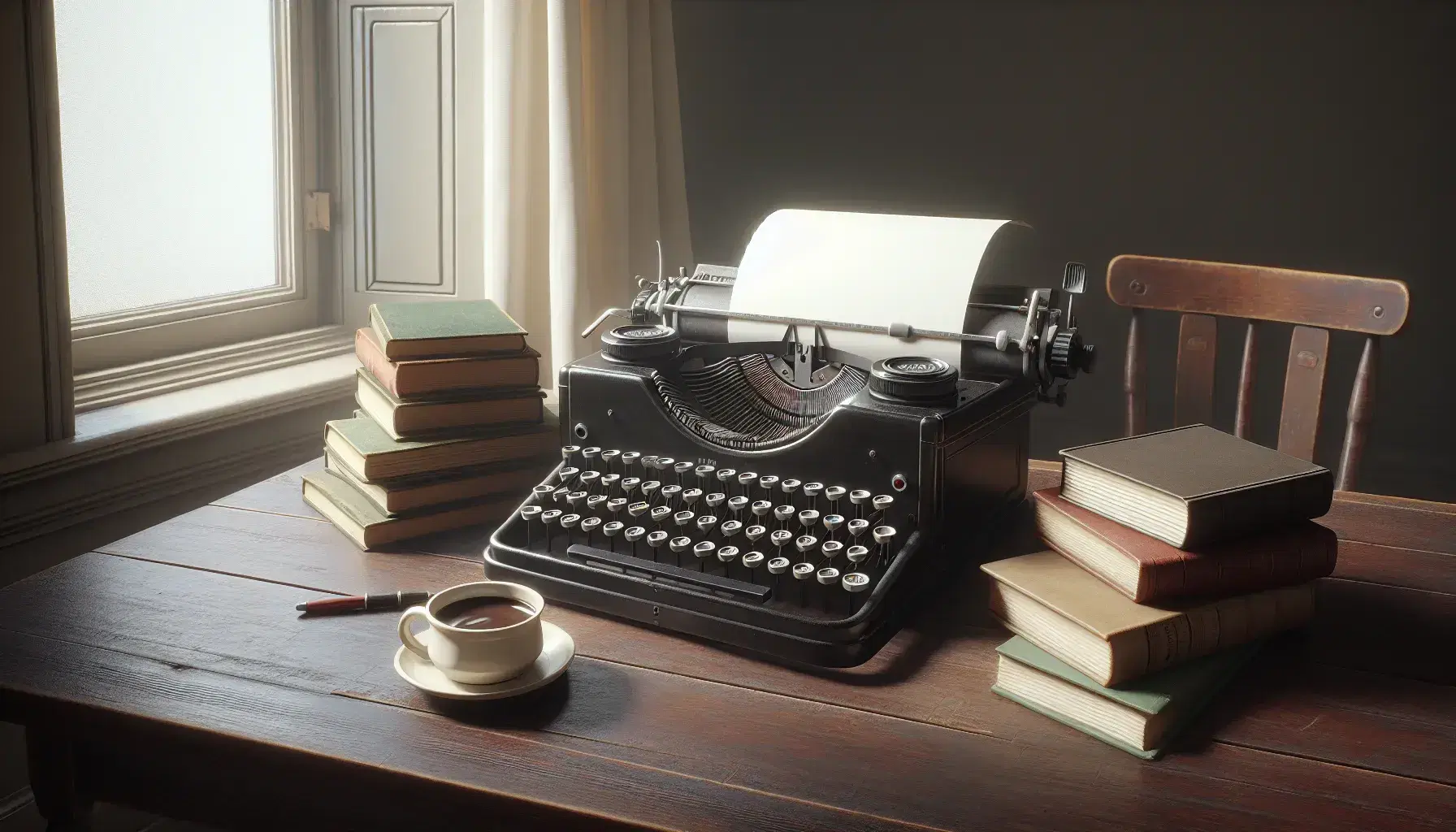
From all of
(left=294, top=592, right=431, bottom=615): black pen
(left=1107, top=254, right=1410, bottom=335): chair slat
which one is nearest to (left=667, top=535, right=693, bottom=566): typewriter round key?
(left=294, top=592, right=431, bottom=615): black pen

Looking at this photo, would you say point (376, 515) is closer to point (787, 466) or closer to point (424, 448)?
point (424, 448)

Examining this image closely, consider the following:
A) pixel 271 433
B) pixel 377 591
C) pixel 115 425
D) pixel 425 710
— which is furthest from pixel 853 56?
pixel 425 710

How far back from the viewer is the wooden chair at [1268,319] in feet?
5.95

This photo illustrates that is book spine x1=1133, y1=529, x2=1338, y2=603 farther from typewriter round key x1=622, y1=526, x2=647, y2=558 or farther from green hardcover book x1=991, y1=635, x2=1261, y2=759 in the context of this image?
typewriter round key x1=622, y1=526, x2=647, y2=558

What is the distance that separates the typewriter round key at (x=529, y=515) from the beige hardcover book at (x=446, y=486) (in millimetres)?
163

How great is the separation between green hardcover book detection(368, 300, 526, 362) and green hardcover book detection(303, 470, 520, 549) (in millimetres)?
192

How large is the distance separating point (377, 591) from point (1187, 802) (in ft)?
2.80

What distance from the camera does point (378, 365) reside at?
5.08 feet

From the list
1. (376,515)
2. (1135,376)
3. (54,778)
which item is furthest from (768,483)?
(1135,376)

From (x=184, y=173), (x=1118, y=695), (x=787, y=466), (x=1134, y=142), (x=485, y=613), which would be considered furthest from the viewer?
(x=1134, y=142)

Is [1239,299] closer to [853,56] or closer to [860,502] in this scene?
[860,502]

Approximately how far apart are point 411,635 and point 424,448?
1.32 ft

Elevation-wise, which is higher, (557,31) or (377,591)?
(557,31)

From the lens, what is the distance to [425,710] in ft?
3.54
